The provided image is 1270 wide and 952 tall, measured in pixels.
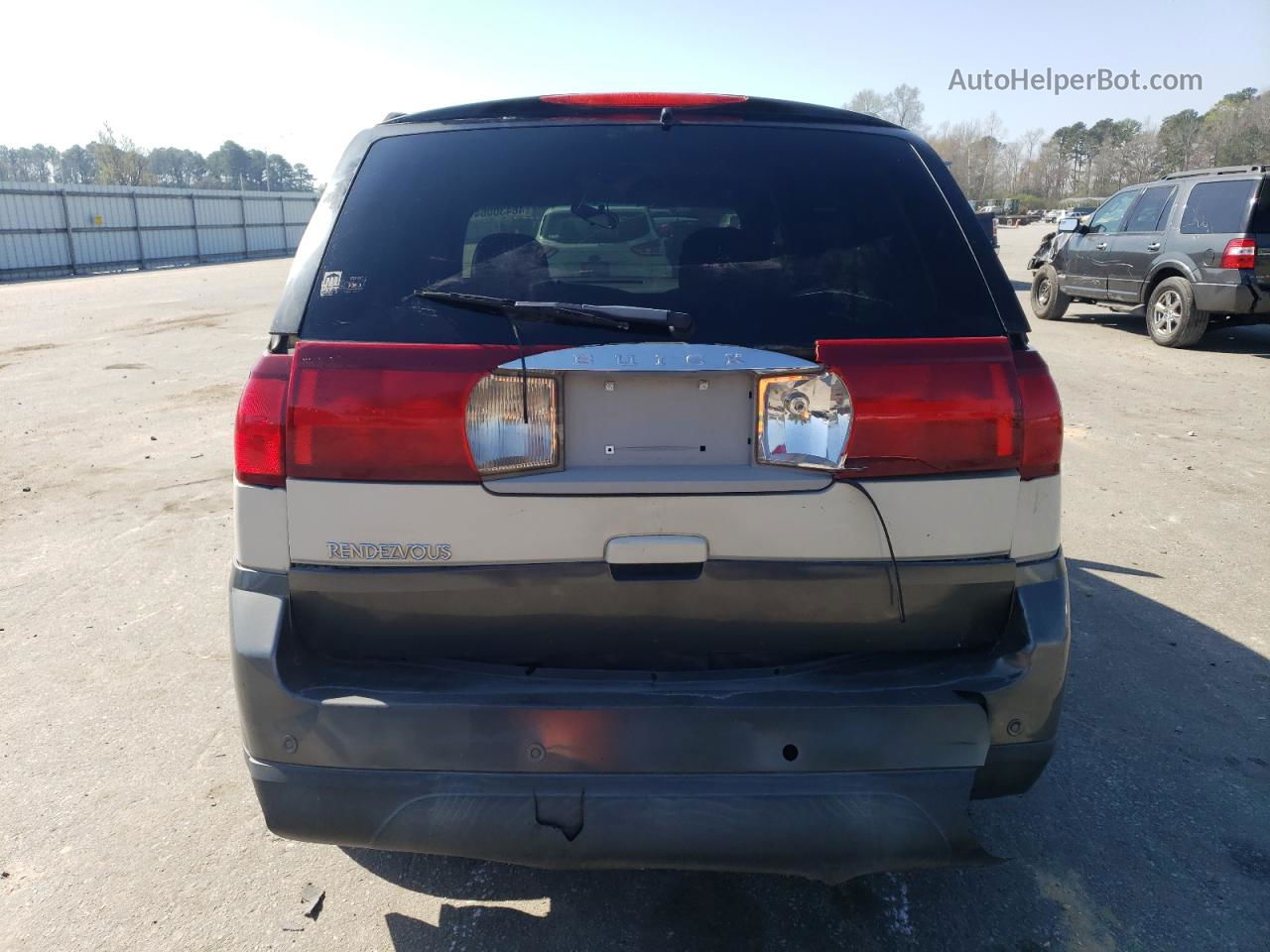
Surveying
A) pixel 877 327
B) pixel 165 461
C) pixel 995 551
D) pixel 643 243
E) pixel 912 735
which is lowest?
pixel 165 461

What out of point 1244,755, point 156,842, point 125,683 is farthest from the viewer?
point 125,683

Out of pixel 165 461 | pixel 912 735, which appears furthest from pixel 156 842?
pixel 165 461

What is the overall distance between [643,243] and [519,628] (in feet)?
3.25

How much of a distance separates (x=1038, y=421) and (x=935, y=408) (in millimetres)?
268

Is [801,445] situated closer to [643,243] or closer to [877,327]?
[877,327]

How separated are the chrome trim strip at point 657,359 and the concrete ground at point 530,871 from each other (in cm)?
149

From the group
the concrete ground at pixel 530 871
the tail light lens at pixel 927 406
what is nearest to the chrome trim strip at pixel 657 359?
the tail light lens at pixel 927 406

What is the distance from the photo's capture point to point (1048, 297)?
52.6 ft

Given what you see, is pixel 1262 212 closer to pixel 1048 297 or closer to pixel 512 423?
pixel 1048 297

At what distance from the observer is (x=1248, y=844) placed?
2902mm

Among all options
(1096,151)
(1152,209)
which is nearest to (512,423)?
(1152,209)

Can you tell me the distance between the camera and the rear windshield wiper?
6.84 ft

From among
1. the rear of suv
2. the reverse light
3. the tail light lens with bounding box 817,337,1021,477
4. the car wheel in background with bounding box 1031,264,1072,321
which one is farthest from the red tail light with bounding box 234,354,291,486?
the car wheel in background with bounding box 1031,264,1072,321

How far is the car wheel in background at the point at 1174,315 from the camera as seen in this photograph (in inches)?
491
